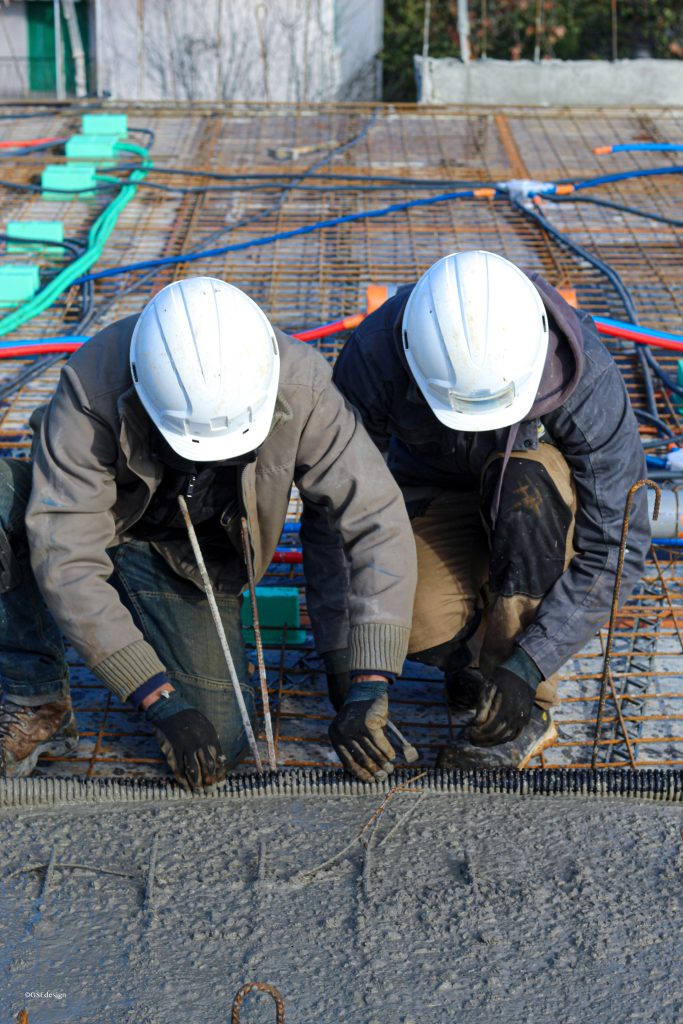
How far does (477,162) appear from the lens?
7117 mm

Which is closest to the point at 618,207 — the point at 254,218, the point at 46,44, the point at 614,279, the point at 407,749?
the point at 614,279

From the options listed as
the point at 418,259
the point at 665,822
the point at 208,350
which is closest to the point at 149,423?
the point at 208,350

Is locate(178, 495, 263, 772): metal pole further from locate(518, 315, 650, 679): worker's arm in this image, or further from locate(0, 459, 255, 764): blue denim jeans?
locate(518, 315, 650, 679): worker's arm

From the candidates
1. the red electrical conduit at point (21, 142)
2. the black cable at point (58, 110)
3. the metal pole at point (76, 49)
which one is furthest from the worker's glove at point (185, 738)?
the metal pole at point (76, 49)

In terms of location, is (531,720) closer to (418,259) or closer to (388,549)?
(388,549)

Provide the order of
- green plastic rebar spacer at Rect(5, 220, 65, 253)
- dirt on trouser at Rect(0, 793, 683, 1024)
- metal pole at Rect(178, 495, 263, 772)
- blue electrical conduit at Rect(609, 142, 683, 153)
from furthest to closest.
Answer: blue electrical conduit at Rect(609, 142, 683, 153) < green plastic rebar spacer at Rect(5, 220, 65, 253) < metal pole at Rect(178, 495, 263, 772) < dirt on trouser at Rect(0, 793, 683, 1024)

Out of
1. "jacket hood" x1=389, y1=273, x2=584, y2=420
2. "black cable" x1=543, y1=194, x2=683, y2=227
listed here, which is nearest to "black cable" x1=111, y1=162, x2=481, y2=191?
"black cable" x1=543, y1=194, x2=683, y2=227

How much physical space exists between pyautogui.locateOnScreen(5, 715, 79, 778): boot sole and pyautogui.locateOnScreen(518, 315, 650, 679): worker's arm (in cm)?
117

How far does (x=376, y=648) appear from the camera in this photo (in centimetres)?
266

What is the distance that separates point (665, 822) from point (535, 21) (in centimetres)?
1136

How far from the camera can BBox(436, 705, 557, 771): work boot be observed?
9.27 ft

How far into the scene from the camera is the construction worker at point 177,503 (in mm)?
2580

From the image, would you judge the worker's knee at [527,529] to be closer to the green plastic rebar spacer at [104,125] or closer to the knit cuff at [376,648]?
the knit cuff at [376,648]

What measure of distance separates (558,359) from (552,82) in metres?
6.51
